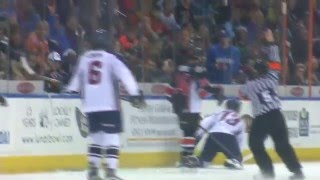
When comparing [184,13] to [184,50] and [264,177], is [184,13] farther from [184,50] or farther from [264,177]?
[264,177]

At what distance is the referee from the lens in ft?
38.5

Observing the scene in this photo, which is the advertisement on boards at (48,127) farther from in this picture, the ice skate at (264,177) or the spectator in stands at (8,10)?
the ice skate at (264,177)

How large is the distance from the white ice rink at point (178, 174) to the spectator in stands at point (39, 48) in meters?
1.60

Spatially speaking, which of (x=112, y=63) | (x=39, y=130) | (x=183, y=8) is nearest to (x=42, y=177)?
(x=39, y=130)

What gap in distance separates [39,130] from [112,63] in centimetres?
290

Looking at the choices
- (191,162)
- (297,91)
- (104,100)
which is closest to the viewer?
(104,100)

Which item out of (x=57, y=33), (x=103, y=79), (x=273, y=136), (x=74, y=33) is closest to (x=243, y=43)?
(x=74, y=33)

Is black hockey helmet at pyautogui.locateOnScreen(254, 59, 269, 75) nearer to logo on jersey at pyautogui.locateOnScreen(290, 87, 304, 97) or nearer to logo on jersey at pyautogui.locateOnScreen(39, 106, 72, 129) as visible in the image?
logo on jersey at pyautogui.locateOnScreen(39, 106, 72, 129)

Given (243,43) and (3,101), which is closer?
(3,101)

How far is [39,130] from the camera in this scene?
1282 cm

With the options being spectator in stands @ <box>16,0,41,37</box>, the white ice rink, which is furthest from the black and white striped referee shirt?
Result: spectator in stands @ <box>16,0,41,37</box>

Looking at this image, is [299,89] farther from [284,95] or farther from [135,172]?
[135,172]

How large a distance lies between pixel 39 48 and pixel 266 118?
11.6 feet

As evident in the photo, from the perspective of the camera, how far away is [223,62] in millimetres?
15742
